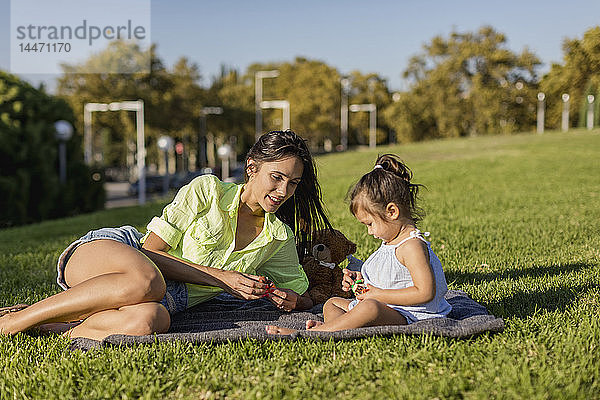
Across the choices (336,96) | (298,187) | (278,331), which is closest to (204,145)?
(336,96)

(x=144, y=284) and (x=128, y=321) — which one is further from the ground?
(x=144, y=284)

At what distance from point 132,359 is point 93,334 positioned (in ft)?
1.77

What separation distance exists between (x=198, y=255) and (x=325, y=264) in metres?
1.31

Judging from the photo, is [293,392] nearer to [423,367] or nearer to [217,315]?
[423,367]

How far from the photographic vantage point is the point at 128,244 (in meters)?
3.90

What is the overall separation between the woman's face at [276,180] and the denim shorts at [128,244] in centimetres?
81

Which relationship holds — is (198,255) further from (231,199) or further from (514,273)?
(514,273)

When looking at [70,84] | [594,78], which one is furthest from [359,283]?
[70,84]

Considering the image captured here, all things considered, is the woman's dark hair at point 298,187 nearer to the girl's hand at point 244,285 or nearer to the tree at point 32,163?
the girl's hand at point 244,285

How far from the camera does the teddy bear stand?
4.99 metres

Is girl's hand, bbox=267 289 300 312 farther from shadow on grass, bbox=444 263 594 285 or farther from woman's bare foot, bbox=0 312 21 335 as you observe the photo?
shadow on grass, bbox=444 263 594 285

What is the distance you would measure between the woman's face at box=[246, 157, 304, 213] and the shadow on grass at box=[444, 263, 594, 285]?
2036mm

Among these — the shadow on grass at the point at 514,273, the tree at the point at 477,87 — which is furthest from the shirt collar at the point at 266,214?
the tree at the point at 477,87

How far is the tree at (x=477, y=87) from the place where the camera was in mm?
50938
